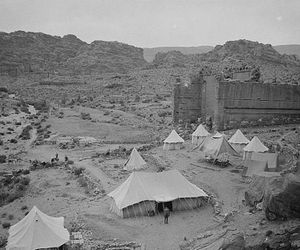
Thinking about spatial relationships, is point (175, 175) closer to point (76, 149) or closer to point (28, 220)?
point (28, 220)

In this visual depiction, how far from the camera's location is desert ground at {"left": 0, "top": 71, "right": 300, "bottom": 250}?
54.8 feet

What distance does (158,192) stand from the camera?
1942cm

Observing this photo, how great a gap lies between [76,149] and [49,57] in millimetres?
102113

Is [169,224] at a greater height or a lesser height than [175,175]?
lesser

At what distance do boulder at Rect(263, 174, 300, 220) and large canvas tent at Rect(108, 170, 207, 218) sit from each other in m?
5.85

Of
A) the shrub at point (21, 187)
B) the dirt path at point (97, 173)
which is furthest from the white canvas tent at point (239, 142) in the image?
the shrub at point (21, 187)

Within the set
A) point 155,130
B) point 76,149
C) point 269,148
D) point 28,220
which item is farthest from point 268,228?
point 155,130

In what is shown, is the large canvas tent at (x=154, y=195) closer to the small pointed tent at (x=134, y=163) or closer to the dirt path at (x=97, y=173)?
the dirt path at (x=97, y=173)

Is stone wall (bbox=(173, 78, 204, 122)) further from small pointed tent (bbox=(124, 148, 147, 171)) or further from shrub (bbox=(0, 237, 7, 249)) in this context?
shrub (bbox=(0, 237, 7, 249))

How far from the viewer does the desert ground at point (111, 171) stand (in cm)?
1670

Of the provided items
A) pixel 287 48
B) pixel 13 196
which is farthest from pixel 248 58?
pixel 287 48

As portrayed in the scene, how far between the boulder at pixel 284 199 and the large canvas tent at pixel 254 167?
8519 millimetres

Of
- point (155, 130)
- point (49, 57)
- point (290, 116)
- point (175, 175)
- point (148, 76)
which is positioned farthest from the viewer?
point (49, 57)

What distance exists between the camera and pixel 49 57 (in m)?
132
